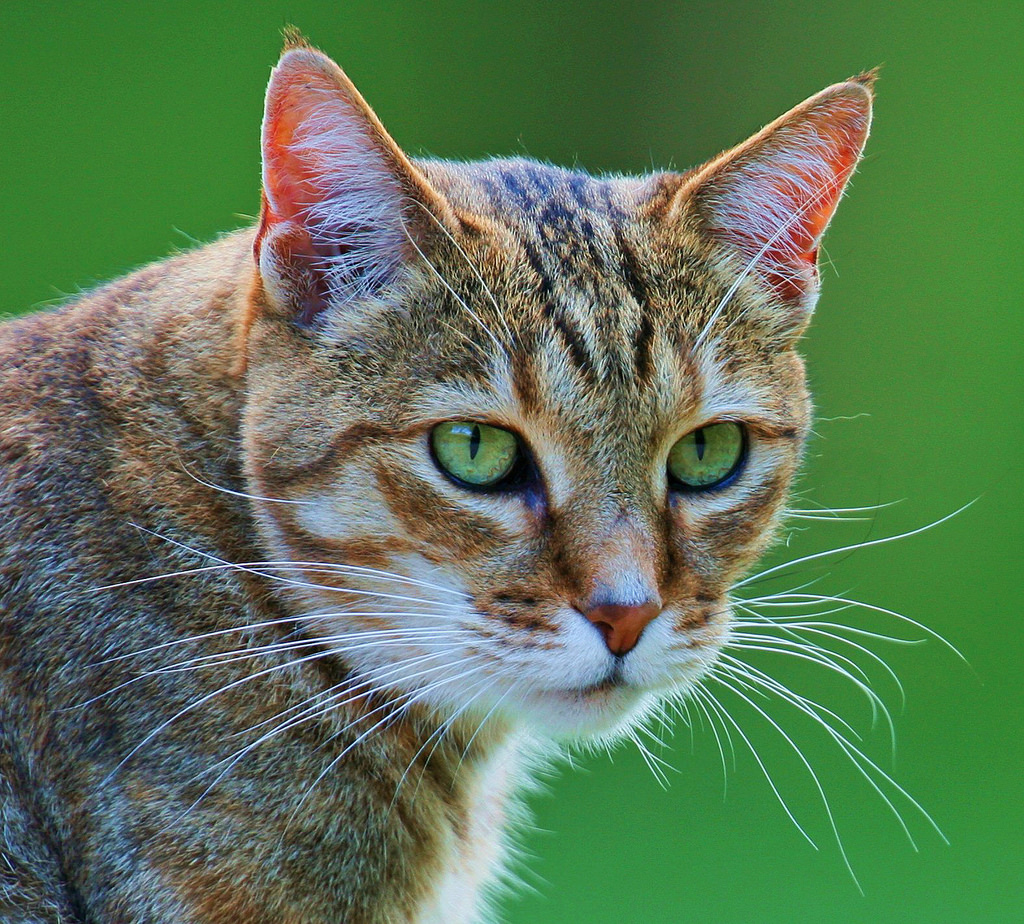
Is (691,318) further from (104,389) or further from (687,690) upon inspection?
(104,389)

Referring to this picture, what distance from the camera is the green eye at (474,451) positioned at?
1372 millimetres

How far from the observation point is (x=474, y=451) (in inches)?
54.4

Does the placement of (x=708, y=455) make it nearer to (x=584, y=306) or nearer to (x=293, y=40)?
(x=584, y=306)

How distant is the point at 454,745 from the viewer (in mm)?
1539

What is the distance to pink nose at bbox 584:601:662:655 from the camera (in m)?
1.30

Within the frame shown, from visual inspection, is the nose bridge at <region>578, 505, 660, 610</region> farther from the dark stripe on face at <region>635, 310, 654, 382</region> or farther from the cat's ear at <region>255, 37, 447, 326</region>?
the cat's ear at <region>255, 37, 447, 326</region>

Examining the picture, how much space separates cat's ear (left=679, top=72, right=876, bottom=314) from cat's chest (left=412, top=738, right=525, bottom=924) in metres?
0.68

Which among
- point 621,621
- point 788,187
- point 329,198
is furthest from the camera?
point 788,187

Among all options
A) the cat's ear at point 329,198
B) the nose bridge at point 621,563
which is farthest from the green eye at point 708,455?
the cat's ear at point 329,198

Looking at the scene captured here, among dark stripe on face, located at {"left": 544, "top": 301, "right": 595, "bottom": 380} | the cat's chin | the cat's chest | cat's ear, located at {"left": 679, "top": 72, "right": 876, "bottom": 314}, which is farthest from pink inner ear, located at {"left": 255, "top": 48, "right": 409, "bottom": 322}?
the cat's chest

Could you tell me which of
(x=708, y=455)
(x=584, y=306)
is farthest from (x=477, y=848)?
(x=584, y=306)

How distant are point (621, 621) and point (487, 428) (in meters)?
0.25

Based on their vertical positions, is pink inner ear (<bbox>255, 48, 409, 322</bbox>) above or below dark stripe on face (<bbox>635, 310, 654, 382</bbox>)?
above

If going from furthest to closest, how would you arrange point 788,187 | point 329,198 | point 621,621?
point 788,187
point 329,198
point 621,621
